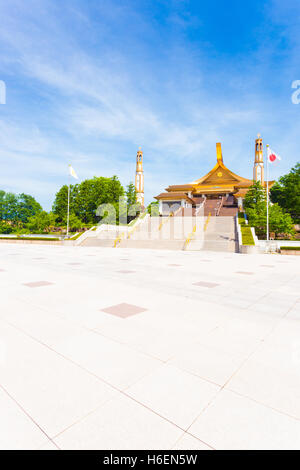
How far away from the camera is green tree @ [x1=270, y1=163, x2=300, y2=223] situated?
1441 inches

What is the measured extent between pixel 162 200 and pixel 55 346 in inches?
1970

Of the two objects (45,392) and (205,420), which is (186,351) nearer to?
(205,420)

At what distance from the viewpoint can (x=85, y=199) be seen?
157 feet

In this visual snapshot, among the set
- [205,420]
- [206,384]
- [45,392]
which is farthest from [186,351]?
[45,392]

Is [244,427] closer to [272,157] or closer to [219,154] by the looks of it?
[272,157]

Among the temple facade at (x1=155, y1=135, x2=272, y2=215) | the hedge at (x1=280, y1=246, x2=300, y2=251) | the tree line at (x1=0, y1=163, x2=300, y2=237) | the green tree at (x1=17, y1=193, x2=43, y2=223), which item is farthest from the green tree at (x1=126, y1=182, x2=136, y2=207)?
the green tree at (x1=17, y1=193, x2=43, y2=223)

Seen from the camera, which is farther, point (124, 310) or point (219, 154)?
point (219, 154)

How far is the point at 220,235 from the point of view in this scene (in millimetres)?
25625

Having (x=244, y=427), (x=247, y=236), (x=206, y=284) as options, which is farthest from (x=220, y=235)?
(x=244, y=427)

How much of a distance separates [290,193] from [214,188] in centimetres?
2303

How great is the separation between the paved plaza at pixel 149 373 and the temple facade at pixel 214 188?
46307mm

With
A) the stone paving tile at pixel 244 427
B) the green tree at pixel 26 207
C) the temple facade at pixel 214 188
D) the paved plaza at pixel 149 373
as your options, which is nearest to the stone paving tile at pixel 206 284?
the paved plaza at pixel 149 373

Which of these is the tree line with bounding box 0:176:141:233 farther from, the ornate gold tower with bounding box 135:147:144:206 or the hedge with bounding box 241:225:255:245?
the hedge with bounding box 241:225:255:245

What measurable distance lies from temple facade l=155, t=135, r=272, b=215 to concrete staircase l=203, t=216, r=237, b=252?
60.8ft
